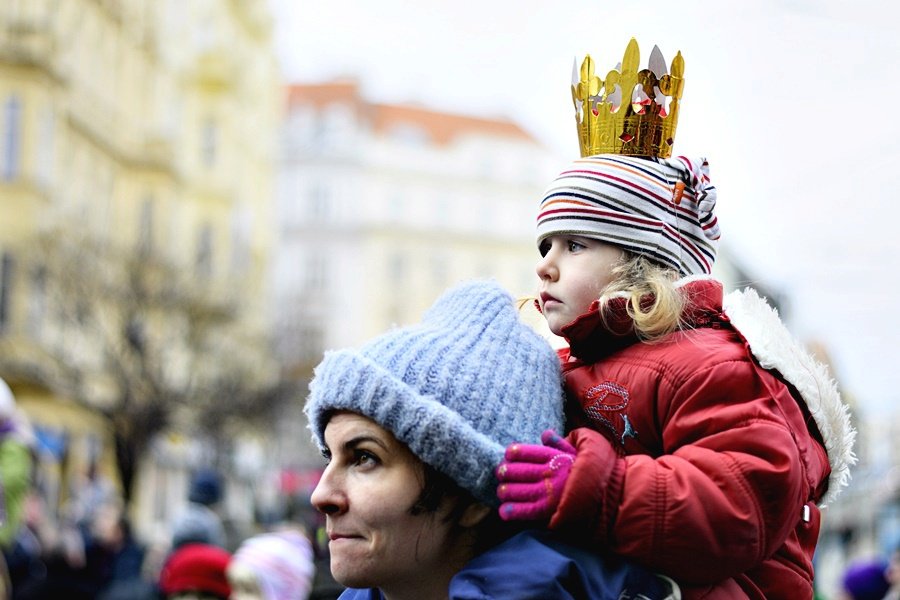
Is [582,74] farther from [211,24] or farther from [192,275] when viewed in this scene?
[211,24]

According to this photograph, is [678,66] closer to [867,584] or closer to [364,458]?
[364,458]

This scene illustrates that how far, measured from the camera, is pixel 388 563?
298 cm

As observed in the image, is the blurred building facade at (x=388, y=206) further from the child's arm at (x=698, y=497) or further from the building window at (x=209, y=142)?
the child's arm at (x=698, y=497)

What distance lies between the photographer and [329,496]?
296cm

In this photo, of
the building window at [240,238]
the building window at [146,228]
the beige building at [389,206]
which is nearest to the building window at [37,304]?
the building window at [146,228]

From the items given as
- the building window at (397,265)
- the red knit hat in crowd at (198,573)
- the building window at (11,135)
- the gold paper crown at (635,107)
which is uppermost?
the gold paper crown at (635,107)

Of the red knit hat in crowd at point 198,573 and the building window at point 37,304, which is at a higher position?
the red knit hat in crowd at point 198,573

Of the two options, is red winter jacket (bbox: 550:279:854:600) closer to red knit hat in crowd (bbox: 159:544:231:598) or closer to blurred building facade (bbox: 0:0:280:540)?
red knit hat in crowd (bbox: 159:544:231:598)

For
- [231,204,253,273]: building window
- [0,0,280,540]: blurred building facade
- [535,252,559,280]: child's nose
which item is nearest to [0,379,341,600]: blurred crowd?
[535,252,559,280]: child's nose

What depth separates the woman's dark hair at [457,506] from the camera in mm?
2996

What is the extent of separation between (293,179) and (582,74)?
3763 inches

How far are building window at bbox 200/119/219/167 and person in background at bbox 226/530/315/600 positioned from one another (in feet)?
160

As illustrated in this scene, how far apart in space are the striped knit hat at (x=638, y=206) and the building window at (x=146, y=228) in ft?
110

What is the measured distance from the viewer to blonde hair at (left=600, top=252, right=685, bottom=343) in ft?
9.96
